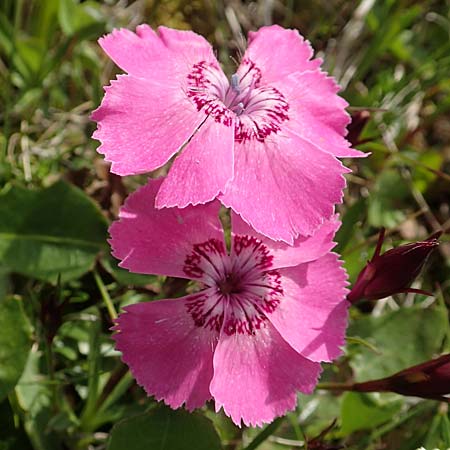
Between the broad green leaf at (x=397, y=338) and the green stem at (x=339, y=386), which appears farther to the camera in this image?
the broad green leaf at (x=397, y=338)

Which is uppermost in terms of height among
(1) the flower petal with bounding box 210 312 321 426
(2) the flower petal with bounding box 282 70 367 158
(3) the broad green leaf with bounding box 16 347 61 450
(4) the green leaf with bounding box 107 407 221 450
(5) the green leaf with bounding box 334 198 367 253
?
(2) the flower petal with bounding box 282 70 367 158

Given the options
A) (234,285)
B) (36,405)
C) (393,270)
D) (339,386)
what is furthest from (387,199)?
(36,405)

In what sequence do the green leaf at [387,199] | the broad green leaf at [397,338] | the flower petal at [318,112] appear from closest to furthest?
the flower petal at [318,112], the broad green leaf at [397,338], the green leaf at [387,199]

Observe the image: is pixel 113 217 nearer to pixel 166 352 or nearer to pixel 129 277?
pixel 129 277

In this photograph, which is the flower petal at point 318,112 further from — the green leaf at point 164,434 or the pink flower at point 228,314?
the green leaf at point 164,434

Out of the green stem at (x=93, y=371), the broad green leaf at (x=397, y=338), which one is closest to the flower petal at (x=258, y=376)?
the green stem at (x=93, y=371)

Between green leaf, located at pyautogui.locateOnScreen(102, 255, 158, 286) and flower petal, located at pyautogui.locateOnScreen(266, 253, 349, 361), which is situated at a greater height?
flower petal, located at pyautogui.locateOnScreen(266, 253, 349, 361)

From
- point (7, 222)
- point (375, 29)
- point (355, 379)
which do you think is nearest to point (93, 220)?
point (7, 222)

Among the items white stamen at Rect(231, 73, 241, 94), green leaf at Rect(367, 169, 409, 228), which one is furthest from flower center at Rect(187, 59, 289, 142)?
green leaf at Rect(367, 169, 409, 228)

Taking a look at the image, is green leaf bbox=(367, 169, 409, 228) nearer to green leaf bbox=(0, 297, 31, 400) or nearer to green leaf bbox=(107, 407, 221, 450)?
green leaf bbox=(107, 407, 221, 450)
